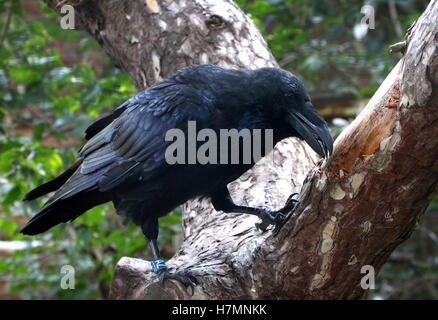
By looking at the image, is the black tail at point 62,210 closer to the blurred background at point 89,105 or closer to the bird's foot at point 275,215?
the bird's foot at point 275,215

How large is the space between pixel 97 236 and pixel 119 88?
3.59 ft

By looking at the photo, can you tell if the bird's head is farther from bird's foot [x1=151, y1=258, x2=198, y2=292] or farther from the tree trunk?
bird's foot [x1=151, y1=258, x2=198, y2=292]

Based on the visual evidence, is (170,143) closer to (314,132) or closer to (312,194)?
(314,132)

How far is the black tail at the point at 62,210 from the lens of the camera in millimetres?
2832

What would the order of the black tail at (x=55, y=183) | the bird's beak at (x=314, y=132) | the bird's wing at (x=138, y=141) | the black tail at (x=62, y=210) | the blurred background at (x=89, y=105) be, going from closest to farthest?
the bird's beak at (x=314, y=132)
the bird's wing at (x=138, y=141)
the black tail at (x=62, y=210)
the black tail at (x=55, y=183)
the blurred background at (x=89, y=105)

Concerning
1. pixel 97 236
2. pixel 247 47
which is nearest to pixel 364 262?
pixel 247 47

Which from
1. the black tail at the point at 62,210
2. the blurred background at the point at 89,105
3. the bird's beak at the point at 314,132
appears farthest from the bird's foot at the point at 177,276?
the blurred background at the point at 89,105

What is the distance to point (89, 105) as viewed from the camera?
4309 millimetres

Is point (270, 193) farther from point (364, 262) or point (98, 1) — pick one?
point (98, 1)

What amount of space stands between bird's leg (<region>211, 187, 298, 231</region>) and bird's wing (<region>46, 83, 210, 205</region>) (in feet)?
1.26

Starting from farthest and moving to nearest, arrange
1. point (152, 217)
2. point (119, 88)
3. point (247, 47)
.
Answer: point (119, 88) < point (247, 47) < point (152, 217)

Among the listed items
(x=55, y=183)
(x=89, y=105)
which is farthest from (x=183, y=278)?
(x=89, y=105)

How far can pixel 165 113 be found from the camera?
2.73 m

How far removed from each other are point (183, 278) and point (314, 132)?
0.75 meters
